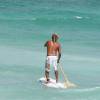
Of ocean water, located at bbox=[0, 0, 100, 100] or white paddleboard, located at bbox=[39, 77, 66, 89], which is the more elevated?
white paddleboard, located at bbox=[39, 77, 66, 89]

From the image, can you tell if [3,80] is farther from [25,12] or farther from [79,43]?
[25,12]

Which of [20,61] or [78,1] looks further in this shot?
[78,1]

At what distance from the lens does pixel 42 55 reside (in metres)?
26.5

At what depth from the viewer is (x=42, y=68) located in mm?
23203

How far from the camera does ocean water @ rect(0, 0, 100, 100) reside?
746 inches

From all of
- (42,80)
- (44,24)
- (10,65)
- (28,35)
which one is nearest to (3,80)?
(42,80)

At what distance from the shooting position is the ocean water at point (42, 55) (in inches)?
746

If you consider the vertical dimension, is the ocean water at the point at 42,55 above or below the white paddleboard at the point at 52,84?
below

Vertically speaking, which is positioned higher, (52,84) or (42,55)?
(52,84)

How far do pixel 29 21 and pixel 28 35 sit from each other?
10063 millimetres

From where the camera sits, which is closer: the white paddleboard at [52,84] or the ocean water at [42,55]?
the ocean water at [42,55]

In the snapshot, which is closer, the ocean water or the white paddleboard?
the ocean water

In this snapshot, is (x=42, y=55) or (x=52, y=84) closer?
(x=52, y=84)

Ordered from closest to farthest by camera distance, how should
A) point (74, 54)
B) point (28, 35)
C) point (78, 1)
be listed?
point (74, 54), point (28, 35), point (78, 1)
